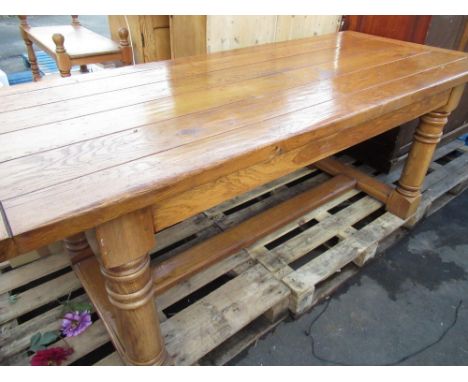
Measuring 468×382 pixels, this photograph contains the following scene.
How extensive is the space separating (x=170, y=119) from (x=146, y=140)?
163 mm

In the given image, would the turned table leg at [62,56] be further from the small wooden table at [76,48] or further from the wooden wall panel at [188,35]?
the wooden wall panel at [188,35]

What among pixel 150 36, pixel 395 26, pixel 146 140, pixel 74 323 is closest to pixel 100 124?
pixel 146 140

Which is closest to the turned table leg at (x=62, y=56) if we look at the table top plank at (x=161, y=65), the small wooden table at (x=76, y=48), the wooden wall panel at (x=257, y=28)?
the small wooden table at (x=76, y=48)

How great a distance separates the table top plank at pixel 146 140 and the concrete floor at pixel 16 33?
4799 mm

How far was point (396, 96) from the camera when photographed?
1.39 metres

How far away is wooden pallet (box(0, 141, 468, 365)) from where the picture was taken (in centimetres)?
150

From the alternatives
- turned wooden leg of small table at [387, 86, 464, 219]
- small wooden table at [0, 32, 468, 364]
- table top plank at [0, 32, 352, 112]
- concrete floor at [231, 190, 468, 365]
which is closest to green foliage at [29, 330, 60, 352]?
small wooden table at [0, 32, 468, 364]

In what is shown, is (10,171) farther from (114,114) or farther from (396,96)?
(396,96)

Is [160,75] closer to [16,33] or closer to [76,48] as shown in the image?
[76,48]

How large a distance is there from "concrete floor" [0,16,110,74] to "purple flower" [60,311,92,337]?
4.52 metres

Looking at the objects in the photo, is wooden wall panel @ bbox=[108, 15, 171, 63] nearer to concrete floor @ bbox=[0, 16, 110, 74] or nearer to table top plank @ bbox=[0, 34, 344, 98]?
table top plank @ bbox=[0, 34, 344, 98]

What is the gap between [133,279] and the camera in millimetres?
1048

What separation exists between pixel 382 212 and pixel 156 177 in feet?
5.77

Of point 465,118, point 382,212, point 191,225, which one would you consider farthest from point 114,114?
point 465,118
